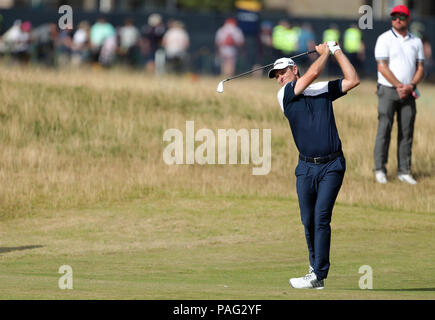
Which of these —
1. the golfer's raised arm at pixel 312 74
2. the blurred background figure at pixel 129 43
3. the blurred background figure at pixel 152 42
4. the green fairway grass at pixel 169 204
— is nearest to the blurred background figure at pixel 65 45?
the blurred background figure at pixel 129 43

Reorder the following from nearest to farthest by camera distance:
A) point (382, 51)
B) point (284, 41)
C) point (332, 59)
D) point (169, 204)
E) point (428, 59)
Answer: point (169, 204) < point (382, 51) < point (284, 41) < point (332, 59) < point (428, 59)

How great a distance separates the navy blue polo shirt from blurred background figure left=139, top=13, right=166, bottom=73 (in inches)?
1045

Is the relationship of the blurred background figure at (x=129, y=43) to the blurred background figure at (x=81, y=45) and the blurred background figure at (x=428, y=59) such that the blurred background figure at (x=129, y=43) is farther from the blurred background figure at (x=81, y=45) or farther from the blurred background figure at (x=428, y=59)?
the blurred background figure at (x=428, y=59)

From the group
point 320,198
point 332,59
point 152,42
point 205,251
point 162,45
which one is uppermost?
point 152,42

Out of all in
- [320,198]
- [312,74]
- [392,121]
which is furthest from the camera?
[392,121]

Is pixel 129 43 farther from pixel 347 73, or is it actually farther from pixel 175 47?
pixel 347 73

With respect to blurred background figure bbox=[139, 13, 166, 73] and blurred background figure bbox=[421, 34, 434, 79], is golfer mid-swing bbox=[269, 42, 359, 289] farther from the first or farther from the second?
blurred background figure bbox=[421, 34, 434, 79]

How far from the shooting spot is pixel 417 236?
1383 centimetres

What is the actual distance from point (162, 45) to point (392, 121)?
822 inches

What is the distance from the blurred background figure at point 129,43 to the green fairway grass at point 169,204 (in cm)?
1076

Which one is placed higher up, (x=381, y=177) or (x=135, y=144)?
(x=135, y=144)

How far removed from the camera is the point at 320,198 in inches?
383

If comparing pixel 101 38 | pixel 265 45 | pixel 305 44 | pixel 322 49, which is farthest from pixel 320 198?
pixel 265 45
